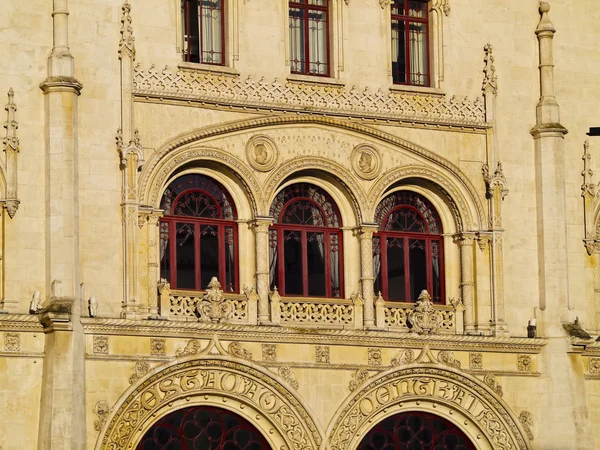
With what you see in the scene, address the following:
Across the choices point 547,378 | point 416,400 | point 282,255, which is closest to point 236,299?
point 282,255

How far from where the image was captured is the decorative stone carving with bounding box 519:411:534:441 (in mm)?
38812

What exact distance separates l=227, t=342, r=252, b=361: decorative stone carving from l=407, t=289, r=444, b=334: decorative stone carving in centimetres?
370

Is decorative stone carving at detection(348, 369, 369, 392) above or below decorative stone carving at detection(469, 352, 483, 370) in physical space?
below

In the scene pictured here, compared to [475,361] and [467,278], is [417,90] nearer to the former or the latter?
[467,278]

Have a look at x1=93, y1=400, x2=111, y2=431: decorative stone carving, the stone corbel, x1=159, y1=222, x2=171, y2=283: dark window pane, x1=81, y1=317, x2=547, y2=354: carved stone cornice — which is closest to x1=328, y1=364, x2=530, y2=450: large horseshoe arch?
x1=81, y1=317, x2=547, y2=354: carved stone cornice

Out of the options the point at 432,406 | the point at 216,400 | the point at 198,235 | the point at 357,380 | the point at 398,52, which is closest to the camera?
the point at 216,400

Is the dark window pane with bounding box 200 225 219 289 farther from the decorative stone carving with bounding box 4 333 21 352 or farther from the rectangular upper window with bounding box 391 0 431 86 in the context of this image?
the rectangular upper window with bounding box 391 0 431 86

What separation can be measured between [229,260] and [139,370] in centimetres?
323

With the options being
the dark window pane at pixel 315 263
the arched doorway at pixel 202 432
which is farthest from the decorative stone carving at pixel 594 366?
the arched doorway at pixel 202 432

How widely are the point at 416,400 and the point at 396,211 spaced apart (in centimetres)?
384

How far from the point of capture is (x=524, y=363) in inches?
1538

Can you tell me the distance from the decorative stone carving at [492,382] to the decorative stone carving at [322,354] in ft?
11.4

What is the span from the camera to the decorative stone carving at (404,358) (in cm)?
3778

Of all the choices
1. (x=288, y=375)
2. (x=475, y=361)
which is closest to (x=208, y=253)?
(x=288, y=375)
